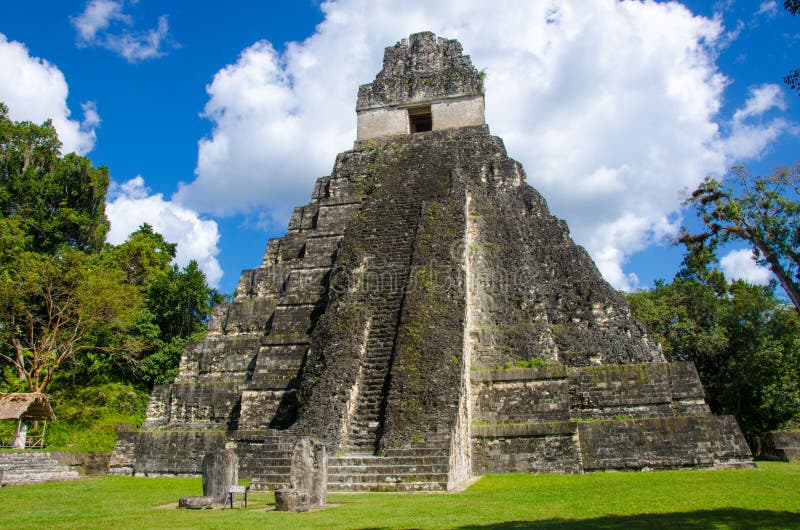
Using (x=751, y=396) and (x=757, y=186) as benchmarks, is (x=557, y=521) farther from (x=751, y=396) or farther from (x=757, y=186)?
(x=751, y=396)

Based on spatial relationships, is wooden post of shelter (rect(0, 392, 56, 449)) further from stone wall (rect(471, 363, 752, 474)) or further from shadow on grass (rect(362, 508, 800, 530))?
shadow on grass (rect(362, 508, 800, 530))

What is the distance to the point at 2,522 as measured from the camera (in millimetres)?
6531

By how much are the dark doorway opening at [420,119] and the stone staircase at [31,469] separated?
1466 centimetres

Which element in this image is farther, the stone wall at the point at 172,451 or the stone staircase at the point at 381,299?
the stone wall at the point at 172,451

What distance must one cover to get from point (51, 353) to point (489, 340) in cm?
1665

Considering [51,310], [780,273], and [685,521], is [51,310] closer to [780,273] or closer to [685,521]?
[685,521]

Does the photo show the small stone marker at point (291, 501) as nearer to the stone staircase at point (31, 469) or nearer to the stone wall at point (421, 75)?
the stone staircase at point (31, 469)

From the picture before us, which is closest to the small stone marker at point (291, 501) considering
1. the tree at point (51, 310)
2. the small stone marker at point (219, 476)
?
the small stone marker at point (219, 476)

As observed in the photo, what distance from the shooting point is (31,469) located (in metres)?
12.3

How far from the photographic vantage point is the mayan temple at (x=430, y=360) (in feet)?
34.0

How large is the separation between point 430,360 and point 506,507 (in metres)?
4.30

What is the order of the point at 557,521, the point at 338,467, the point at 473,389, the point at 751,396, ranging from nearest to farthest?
1. the point at 557,521
2. the point at 338,467
3. the point at 473,389
4. the point at 751,396

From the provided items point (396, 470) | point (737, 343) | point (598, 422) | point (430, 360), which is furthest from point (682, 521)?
point (737, 343)

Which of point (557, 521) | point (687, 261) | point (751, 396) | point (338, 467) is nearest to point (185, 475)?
point (338, 467)
